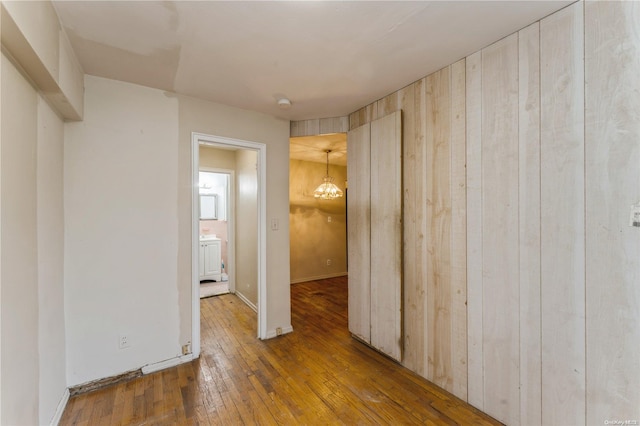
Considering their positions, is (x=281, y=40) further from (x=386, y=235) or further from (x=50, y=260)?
(x=50, y=260)

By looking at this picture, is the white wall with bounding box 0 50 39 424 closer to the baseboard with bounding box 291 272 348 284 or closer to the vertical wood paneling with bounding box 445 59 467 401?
the vertical wood paneling with bounding box 445 59 467 401

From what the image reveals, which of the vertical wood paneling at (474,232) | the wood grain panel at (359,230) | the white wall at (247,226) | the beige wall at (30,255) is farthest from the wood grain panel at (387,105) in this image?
the beige wall at (30,255)

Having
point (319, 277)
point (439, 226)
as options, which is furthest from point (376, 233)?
point (319, 277)

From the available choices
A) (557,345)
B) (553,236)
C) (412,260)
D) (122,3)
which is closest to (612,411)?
(557,345)

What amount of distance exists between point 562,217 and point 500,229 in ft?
1.06

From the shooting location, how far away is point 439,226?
2129 mm

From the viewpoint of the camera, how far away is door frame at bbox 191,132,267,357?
2555mm

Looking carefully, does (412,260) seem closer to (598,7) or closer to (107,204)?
(598,7)

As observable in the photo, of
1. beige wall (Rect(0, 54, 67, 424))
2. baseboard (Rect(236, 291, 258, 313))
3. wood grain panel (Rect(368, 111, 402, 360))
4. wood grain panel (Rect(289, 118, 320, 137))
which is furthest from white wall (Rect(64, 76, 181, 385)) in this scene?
wood grain panel (Rect(368, 111, 402, 360))

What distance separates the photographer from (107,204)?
220cm

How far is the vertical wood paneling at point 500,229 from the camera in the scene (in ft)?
5.58

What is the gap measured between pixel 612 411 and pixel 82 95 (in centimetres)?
383

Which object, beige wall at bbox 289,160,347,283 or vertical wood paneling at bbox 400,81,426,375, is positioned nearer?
vertical wood paneling at bbox 400,81,426,375

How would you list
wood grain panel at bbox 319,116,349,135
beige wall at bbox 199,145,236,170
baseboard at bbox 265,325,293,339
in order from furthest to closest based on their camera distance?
beige wall at bbox 199,145,236,170, wood grain panel at bbox 319,116,349,135, baseboard at bbox 265,325,293,339
